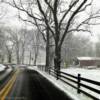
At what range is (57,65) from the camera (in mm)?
36594

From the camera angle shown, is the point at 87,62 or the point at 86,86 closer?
the point at 86,86

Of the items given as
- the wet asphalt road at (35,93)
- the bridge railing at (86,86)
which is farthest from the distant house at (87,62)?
the wet asphalt road at (35,93)

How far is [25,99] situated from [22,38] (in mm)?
101144

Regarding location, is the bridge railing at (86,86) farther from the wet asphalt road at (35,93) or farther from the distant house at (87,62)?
the distant house at (87,62)

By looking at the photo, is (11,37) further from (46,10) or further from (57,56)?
(57,56)

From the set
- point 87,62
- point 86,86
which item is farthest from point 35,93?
point 87,62

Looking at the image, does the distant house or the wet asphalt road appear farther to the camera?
the distant house

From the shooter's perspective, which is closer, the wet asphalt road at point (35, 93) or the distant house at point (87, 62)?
the wet asphalt road at point (35, 93)

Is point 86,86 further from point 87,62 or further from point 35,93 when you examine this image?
point 87,62

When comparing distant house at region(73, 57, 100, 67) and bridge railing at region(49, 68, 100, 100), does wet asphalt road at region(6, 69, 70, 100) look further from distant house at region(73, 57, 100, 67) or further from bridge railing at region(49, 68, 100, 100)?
distant house at region(73, 57, 100, 67)

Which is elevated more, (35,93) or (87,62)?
(87,62)

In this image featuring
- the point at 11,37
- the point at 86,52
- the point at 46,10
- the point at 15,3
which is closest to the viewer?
the point at 15,3

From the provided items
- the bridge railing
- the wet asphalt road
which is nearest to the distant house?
the bridge railing

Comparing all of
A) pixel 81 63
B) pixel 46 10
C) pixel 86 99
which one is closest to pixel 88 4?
pixel 46 10
